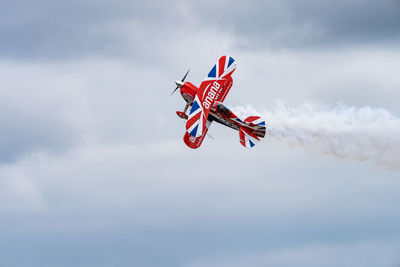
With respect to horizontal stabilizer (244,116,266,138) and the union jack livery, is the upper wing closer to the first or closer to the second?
the union jack livery

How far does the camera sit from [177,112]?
198 feet

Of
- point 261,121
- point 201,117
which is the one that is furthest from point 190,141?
point 261,121

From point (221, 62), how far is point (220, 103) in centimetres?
381

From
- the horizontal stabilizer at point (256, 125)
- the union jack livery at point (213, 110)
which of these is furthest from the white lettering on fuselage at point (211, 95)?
the horizontal stabilizer at point (256, 125)

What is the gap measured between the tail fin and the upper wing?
346cm

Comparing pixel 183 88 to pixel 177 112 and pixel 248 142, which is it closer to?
pixel 177 112

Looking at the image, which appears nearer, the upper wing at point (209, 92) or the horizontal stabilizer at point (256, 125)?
the upper wing at point (209, 92)

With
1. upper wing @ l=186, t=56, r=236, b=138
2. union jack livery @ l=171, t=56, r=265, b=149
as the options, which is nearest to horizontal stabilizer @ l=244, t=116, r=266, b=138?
union jack livery @ l=171, t=56, r=265, b=149

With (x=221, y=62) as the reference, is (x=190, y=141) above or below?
below

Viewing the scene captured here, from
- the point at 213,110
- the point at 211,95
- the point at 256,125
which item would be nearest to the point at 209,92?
the point at 211,95

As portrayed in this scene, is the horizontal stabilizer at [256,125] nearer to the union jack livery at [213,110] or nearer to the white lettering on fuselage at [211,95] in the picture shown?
the union jack livery at [213,110]

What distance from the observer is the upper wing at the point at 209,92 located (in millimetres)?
58156

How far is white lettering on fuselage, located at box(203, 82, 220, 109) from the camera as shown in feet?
194

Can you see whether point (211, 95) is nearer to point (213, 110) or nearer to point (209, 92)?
point (209, 92)
